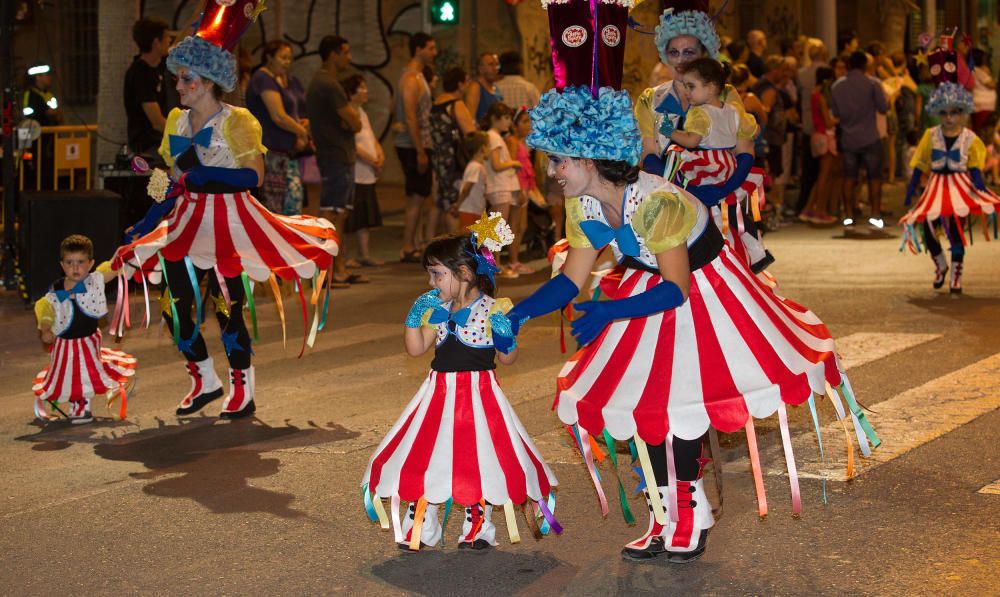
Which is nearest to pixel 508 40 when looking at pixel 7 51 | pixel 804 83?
pixel 804 83

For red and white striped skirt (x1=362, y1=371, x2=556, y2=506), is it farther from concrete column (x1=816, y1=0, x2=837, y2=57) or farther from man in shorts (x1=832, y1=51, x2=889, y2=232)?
concrete column (x1=816, y1=0, x2=837, y2=57)

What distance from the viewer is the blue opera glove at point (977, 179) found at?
12547mm

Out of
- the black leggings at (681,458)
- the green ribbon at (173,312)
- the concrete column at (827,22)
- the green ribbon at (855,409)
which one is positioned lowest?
the black leggings at (681,458)

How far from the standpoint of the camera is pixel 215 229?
8297 mm

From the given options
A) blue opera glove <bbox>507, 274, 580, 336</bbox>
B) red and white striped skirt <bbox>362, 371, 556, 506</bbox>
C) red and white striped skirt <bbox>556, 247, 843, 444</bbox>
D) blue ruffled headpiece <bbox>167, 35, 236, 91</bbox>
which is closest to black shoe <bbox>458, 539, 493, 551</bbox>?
red and white striped skirt <bbox>362, 371, 556, 506</bbox>

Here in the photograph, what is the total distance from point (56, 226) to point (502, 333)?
798 cm

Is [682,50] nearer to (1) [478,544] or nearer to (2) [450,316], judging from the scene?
(2) [450,316]

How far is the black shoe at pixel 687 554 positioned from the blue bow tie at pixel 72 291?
4.26 meters

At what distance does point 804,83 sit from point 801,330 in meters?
15.5

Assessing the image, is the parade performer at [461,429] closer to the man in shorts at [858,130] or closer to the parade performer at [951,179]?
the parade performer at [951,179]

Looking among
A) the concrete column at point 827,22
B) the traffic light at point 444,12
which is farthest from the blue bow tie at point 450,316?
the concrete column at point 827,22

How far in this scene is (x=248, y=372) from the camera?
27.7ft

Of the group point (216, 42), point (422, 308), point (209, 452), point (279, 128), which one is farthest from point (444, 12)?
point (422, 308)

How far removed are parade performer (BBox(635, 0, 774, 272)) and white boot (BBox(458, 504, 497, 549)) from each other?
293cm
